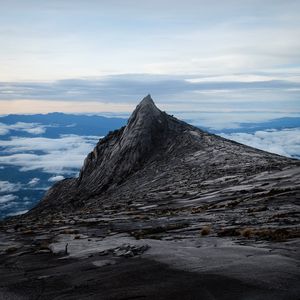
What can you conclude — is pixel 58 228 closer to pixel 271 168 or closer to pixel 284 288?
pixel 284 288

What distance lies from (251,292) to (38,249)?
13852 mm

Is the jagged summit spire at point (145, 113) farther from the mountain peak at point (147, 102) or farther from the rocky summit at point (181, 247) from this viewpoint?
the rocky summit at point (181, 247)

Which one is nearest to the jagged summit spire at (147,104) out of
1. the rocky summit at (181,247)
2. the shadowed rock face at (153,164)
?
the shadowed rock face at (153,164)

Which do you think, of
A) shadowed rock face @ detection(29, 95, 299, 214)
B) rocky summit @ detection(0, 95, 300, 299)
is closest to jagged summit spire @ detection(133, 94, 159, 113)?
shadowed rock face @ detection(29, 95, 299, 214)

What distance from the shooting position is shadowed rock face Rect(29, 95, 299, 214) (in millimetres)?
53344

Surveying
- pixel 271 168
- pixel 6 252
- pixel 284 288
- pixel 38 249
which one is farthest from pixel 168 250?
pixel 271 168

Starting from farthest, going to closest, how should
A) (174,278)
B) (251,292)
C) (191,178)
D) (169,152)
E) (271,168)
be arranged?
(169,152) → (191,178) → (271,168) → (174,278) → (251,292)

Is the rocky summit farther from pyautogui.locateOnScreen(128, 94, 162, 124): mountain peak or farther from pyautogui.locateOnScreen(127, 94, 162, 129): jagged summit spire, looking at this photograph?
pyautogui.locateOnScreen(128, 94, 162, 124): mountain peak

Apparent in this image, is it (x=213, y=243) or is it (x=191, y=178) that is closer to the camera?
(x=213, y=243)

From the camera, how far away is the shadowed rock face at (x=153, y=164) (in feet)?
175

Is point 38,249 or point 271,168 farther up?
point 271,168

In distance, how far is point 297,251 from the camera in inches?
627

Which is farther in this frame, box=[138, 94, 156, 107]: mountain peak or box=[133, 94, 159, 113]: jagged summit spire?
box=[138, 94, 156, 107]: mountain peak

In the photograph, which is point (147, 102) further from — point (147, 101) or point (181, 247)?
point (181, 247)
